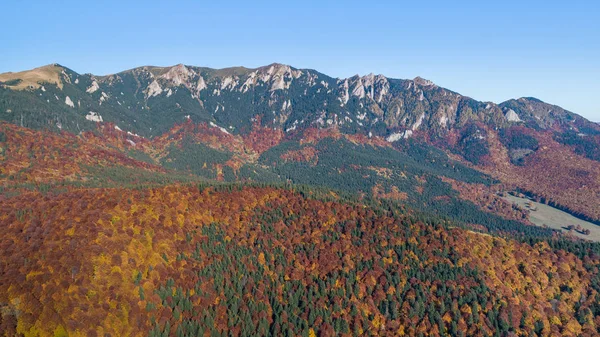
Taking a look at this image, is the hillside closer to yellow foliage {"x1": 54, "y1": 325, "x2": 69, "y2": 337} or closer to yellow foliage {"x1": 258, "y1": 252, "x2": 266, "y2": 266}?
yellow foliage {"x1": 54, "y1": 325, "x2": 69, "y2": 337}

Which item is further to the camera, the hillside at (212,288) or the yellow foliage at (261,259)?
the yellow foliage at (261,259)

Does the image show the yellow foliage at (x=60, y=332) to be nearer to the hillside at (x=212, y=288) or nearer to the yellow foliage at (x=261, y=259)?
the hillside at (x=212, y=288)

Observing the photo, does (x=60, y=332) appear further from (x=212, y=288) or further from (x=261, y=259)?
(x=261, y=259)

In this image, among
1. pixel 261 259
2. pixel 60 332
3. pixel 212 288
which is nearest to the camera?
pixel 60 332

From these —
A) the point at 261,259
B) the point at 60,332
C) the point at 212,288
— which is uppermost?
the point at 261,259

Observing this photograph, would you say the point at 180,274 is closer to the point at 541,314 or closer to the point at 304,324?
the point at 304,324

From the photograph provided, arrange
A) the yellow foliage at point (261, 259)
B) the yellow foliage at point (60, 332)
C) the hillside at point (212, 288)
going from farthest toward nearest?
the yellow foliage at point (261, 259)
the hillside at point (212, 288)
the yellow foliage at point (60, 332)

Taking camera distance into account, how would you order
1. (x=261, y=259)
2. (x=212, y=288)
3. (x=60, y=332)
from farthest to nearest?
(x=261, y=259), (x=212, y=288), (x=60, y=332)

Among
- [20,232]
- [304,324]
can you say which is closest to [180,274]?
[304,324]

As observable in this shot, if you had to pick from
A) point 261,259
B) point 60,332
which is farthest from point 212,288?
point 60,332

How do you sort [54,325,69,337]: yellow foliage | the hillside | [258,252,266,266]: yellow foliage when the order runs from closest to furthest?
[54,325,69,337]: yellow foliage
the hillside
[258,252,266,266]: yellow foliage

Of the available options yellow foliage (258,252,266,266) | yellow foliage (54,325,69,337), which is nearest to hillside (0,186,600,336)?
yellow foliage (54,325,69,337)

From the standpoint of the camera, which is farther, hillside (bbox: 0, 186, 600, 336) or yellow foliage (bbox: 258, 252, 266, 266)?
yellow foliage (bbox: 258, 252, 266, 266)

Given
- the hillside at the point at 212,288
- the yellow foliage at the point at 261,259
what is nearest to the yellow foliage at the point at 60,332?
the hillside at the point at 212,288
